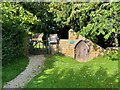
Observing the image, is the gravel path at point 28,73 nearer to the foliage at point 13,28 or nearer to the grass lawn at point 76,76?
the grass lawn at point 76,76

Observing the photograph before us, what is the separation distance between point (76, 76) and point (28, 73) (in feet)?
5.34

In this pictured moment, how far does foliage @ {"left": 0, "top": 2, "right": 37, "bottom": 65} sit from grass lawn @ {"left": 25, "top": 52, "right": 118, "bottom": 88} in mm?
1455

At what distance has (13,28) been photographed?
458 inches

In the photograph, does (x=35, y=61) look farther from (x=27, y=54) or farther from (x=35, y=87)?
(x=35, y=87)

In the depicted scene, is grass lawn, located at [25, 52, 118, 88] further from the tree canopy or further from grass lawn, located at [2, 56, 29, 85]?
the tree canopy

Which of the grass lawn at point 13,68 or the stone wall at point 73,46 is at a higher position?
the stone wall at point 73,46

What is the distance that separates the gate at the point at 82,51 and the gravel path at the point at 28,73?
67.0 inches

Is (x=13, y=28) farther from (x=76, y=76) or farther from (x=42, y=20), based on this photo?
(x=76, y=76)

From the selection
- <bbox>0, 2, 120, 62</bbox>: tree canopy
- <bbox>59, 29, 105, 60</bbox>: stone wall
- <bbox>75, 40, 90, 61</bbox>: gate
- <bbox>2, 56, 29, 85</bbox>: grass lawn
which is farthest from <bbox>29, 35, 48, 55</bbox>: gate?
<bbox>2, 56, 29, 85</bbox>: grass lawn

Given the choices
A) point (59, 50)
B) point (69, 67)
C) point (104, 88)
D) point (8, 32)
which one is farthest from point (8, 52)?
point (104, 88)

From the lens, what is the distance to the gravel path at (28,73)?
7793 millimetres

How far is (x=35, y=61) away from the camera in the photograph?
11633 mm

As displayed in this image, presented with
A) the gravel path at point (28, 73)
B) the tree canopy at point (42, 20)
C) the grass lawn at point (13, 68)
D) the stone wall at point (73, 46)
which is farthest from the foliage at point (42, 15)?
the grass lawn at point (13, 68)

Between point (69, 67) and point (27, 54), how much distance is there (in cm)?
349
